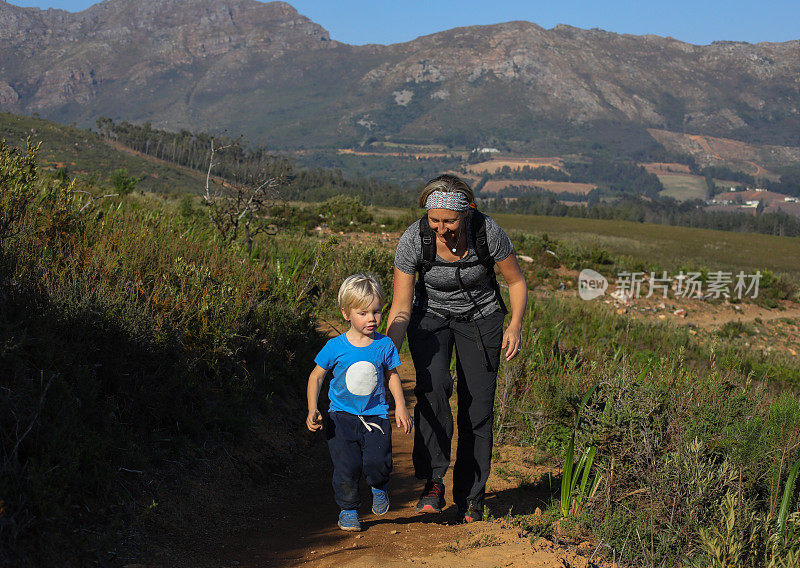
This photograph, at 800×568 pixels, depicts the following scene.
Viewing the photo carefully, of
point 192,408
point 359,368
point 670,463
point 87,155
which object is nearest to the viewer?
point 670,463

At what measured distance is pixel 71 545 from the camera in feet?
9.57

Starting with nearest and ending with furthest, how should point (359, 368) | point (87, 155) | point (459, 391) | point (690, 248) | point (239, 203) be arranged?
point (359, 368) → point (459, 391) → point (239, 203) → point (690, 248) → point (87, 155)

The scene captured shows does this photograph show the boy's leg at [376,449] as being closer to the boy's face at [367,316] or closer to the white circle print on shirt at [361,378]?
the white circle print on shirt at [361,378]

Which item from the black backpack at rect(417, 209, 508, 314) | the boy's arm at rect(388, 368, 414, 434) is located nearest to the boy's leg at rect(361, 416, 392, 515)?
the boy's arm at rect(388, 368, 414, 434)

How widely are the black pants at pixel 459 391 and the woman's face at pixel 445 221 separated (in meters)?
0.52

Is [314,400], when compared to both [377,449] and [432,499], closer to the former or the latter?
[377,449]

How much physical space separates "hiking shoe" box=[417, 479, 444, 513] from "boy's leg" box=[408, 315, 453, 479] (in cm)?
5

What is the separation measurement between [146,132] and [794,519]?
4535 inches

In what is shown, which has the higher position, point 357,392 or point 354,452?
point 357,392

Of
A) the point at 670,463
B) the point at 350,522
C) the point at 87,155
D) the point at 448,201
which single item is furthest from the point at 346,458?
the point at 87,155

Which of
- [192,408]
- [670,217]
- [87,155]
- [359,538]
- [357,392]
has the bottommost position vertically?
[359,538]

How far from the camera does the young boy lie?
362cm

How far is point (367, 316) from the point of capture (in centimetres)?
358

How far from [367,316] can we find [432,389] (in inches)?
25.6
